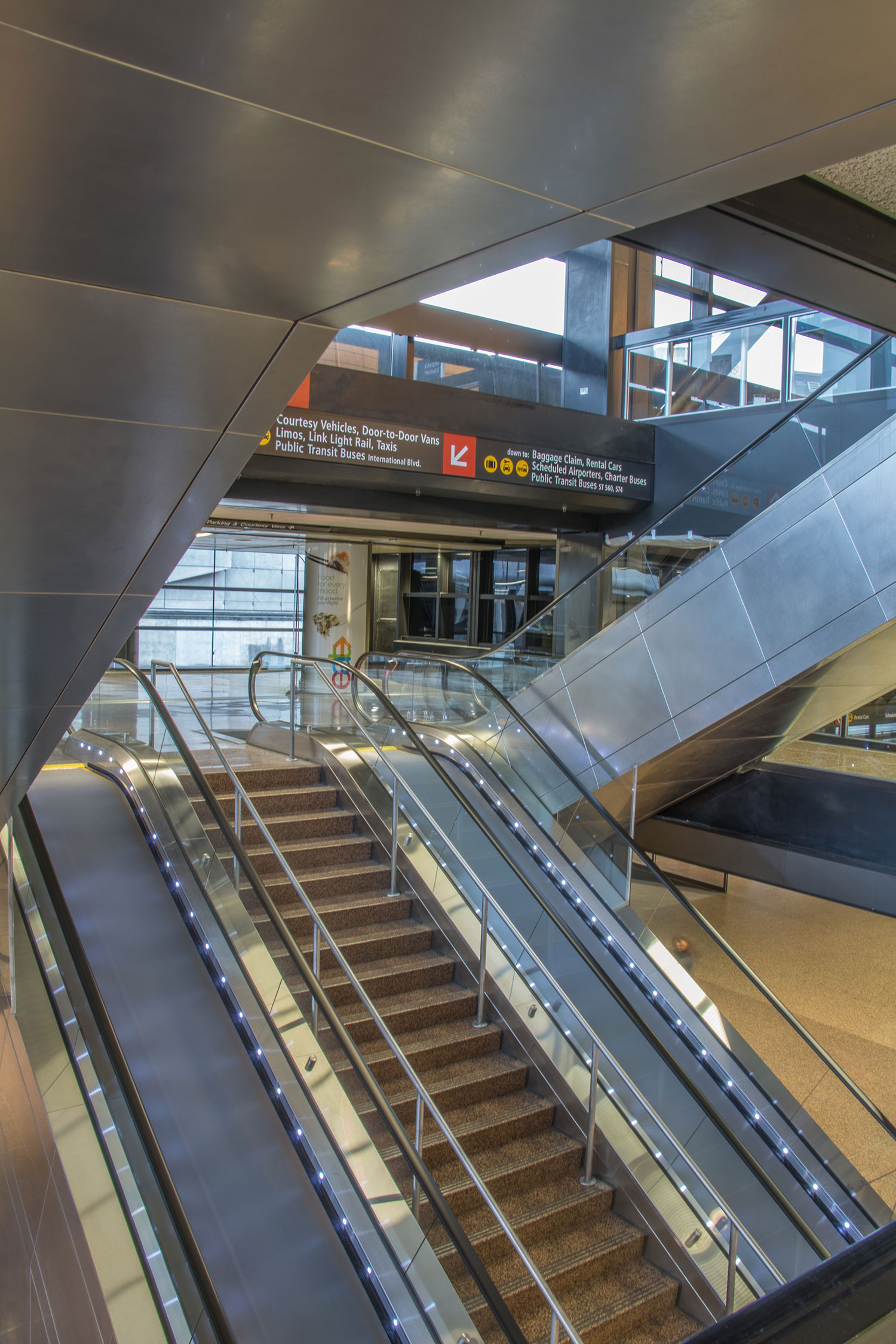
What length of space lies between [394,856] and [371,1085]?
3.13 m

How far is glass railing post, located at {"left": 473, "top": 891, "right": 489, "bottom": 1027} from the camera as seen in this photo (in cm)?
628

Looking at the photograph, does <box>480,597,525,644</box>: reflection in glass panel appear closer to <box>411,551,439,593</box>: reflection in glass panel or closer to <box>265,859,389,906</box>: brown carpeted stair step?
<box>411,551,439,593</box>: reflection in glass panel

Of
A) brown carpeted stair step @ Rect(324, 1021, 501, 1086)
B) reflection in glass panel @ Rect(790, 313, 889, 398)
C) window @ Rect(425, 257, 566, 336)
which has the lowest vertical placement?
brown carpeted stair step @ Rect(324, 1021, 501, 1086)

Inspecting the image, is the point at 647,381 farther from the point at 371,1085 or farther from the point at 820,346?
the point at 371,1085

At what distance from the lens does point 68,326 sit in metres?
1.54

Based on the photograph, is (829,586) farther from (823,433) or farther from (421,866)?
(421,866)

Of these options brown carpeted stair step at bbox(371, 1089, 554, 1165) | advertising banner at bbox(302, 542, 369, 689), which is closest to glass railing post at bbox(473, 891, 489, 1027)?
brown carpeted stair step at bbox(371, 1089, 554, 1165)

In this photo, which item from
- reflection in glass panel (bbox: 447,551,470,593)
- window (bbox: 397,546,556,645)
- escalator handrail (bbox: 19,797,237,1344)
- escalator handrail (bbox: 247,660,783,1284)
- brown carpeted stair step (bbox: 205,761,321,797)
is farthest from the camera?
reflection in glass panel (bbox: 447,551,470,593)

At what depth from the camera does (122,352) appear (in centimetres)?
166

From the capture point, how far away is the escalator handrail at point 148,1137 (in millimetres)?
3104

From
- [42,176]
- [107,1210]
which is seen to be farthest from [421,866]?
[42,176]

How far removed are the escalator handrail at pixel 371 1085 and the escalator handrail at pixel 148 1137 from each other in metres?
0.88

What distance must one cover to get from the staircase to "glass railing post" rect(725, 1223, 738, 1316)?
12.4 inches

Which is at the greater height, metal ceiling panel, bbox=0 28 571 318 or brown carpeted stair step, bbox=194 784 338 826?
metal ceiling panel, bbox=0 28 571 318
